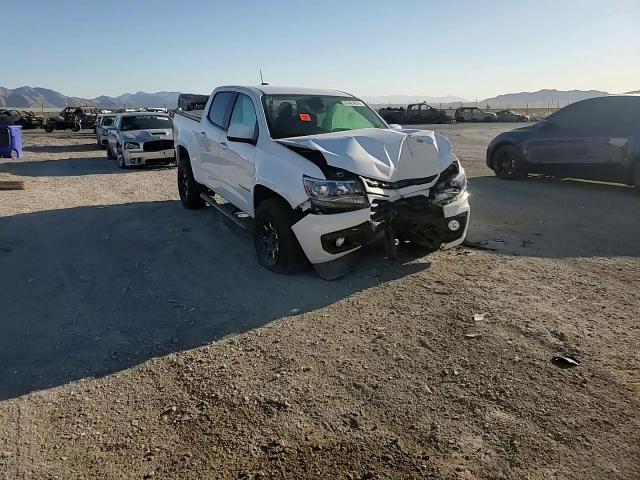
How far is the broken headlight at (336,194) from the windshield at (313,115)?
1185 millimetres

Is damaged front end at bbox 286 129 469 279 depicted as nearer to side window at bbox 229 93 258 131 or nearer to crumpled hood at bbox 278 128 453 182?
crumpled hood at bbox 278 128 453 182

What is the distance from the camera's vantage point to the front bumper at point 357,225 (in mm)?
4602

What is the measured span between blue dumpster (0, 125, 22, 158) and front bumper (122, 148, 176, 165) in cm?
613

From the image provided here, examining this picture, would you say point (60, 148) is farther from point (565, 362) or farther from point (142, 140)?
point (565, 362)

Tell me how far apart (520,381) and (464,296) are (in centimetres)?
138

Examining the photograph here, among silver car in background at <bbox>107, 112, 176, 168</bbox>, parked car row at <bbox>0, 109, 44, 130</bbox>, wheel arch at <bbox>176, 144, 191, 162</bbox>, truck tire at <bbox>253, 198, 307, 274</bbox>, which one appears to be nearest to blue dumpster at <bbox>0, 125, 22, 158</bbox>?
silver car in background at <bbox>107, 112, 176, 168</bbox>

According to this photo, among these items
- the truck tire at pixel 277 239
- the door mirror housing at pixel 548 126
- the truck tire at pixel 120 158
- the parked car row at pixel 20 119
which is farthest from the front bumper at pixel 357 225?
the parked car row at pixel 20 119

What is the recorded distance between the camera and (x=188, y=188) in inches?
320

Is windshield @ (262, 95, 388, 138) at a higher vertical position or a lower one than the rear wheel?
higher

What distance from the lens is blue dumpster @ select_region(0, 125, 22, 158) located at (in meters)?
17.5

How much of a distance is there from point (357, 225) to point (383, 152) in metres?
0.85

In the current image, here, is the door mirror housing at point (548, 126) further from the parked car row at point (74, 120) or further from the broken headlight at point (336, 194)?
the parked car row at point (74, 120)

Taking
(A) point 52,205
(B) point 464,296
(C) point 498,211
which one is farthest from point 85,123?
(B) point 464,296

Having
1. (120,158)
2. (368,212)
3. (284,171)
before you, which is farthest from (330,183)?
(120,158)
